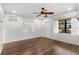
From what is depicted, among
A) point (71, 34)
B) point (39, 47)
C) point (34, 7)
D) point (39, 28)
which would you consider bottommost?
point (39, 47)

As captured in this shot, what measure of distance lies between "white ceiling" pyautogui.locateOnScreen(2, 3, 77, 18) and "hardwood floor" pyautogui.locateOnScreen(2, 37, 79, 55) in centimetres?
66

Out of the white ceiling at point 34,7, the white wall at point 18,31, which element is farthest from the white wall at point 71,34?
the white wall at point 18,31

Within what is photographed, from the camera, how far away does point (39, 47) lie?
2.22 meters

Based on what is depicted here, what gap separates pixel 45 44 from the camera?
7.42 feet

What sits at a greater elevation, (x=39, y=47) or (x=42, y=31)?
(x=42, y=31)

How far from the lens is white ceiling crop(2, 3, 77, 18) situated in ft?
7.06

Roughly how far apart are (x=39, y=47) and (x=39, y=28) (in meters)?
0.44

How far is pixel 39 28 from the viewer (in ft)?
7.41

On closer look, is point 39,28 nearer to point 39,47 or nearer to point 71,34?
point 39,47

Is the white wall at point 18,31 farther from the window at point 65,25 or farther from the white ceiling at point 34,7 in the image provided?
the window at point 65,25

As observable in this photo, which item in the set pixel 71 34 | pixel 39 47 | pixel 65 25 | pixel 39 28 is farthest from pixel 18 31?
pixel 71 34

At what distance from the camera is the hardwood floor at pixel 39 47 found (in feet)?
7.07

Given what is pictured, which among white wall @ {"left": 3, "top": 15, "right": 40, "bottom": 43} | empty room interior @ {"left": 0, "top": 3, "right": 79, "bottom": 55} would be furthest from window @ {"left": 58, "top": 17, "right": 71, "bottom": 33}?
white wall @ {"left": 3, "top": 15, "right": 40, "bottom": 43}
